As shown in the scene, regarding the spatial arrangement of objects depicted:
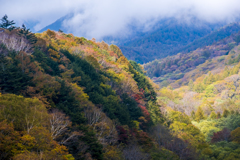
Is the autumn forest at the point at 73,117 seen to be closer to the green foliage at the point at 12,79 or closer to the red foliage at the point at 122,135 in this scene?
the green foliage at the point at 12,79

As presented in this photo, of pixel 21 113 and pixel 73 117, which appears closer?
pixel 21 113

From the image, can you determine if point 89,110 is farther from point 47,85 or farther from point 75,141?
point 75,141

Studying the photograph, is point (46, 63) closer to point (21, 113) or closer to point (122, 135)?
point (122, 135)

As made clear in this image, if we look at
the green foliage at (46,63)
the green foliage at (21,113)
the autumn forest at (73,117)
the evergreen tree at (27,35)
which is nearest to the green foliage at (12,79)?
the autumn forest at (73,117)

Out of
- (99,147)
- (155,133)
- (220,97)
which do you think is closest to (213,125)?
(155,133)

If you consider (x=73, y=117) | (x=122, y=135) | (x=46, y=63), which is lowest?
(x=122, y=135)

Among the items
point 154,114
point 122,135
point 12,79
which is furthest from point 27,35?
point 154,114

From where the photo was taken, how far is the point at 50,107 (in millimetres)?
21828

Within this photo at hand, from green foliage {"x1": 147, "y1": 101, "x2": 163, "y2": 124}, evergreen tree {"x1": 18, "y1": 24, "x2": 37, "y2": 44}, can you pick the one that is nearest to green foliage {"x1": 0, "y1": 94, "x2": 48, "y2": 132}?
evergreen tree {"x1": 18, "y1": 24, "x2": 37, "y2": 44}

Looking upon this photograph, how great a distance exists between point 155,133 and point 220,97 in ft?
314

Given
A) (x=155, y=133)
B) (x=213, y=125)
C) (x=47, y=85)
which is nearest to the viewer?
(x=47, y=85)

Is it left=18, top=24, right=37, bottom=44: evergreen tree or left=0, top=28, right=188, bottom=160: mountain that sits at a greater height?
left=18, top=24, right=37, bottom=44: evergreen tree

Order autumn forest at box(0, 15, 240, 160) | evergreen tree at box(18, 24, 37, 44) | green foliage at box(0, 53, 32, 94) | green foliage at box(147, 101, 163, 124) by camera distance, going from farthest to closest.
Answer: green foliage at box(147, 101, 163, 124), evergreen tree at box(18, 24, 37, 44), green foliage at box(0, 53, 32, 94), autumn forest at box(0, 15, 240, 160)

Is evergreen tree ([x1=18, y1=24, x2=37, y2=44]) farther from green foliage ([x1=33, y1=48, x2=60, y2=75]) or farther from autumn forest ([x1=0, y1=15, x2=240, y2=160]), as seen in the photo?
green foliage ([x1=33, y1=48, x2=60, y2=75])
